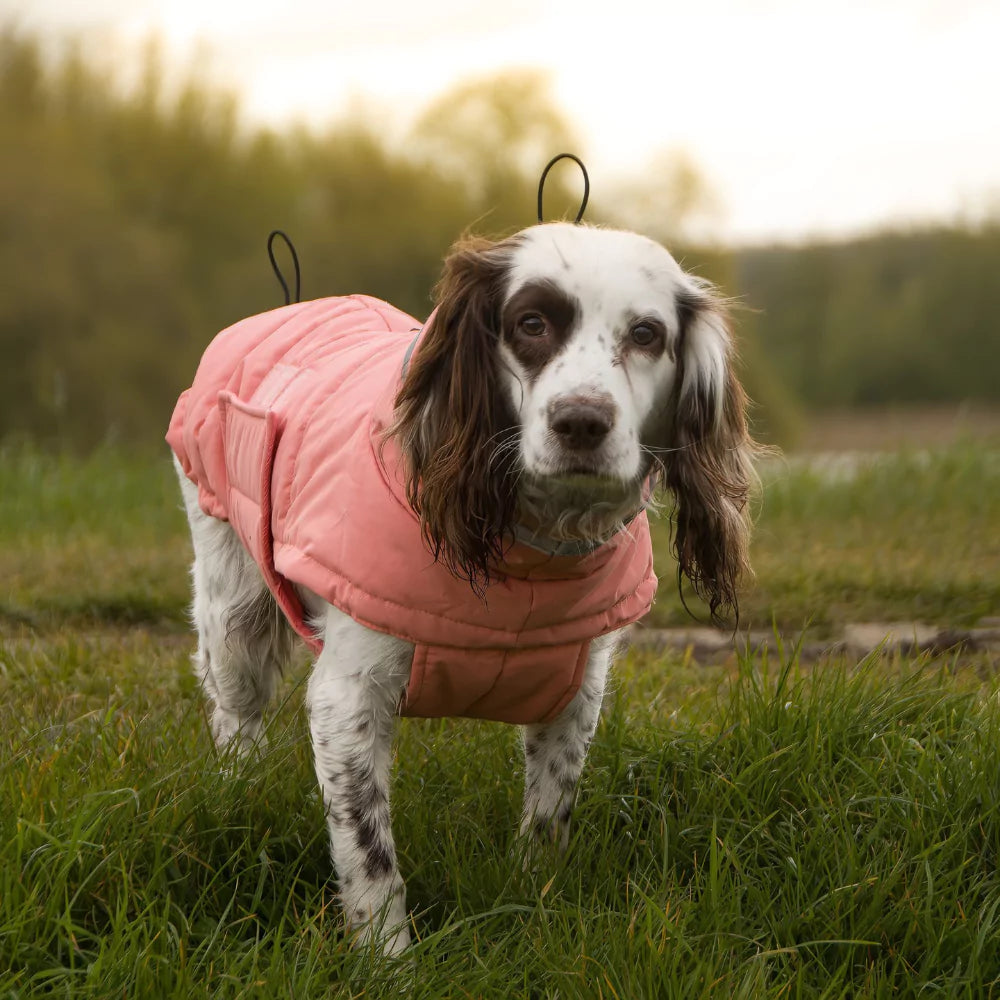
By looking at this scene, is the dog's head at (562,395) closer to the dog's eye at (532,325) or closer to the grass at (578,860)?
the dog's eye at (532,325)

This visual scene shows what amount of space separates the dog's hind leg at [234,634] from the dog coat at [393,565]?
276 mm

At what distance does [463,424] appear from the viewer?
2.40 m

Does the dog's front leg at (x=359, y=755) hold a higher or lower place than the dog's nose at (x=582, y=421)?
lower

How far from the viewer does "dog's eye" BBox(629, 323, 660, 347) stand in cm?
236

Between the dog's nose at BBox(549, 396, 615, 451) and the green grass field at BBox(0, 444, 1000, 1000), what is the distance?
84 cm

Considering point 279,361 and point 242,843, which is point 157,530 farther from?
point 242,843

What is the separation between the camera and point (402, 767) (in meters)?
2.97

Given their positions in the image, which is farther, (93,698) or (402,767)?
(93,698)

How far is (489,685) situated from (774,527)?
4137 mm

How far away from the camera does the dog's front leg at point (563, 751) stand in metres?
2.71

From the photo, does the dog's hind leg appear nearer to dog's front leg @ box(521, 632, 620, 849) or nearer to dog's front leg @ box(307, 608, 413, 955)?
dog's front leg @ box(307, 608, 413, 955)

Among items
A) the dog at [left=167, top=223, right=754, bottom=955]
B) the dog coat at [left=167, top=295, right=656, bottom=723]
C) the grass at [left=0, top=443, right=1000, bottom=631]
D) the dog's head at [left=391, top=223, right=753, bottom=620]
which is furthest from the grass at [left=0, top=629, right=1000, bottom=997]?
the grass at [left=0, top=443, right=1000, bottom=631]

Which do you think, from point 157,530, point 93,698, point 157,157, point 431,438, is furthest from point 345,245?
point 431,438

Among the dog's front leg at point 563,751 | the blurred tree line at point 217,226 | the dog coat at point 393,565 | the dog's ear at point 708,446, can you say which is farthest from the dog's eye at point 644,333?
the blurred tree line at point 217,226
